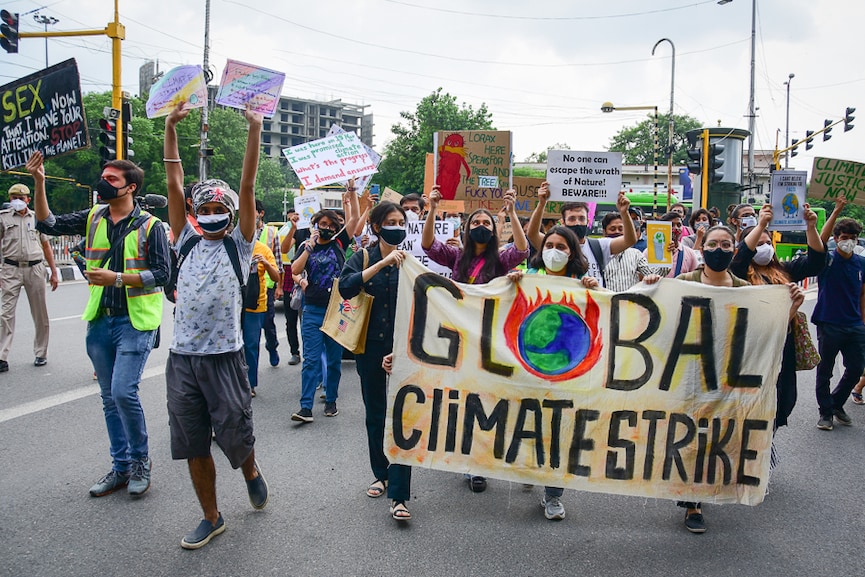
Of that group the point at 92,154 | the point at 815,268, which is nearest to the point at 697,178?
the point at 815,268

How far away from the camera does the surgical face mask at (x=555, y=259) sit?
425 cm

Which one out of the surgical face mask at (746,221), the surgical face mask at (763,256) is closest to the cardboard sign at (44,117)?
the surgical face mask at (763,256)

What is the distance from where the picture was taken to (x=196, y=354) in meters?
3.62

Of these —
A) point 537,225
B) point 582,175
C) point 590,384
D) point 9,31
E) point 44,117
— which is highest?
point 9,31

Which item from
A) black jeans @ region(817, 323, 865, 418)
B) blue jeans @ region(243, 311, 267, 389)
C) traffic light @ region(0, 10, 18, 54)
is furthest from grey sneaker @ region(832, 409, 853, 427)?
traffic light @ region(0, 10, 18, 54)

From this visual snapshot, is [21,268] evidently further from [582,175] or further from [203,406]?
[582,175]

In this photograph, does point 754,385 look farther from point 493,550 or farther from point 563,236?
point 493,550

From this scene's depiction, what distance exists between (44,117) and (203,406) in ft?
10.5

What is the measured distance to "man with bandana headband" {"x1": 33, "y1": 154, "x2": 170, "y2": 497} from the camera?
4.20 metres

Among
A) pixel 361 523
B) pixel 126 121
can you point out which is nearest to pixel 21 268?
pixel 361 523

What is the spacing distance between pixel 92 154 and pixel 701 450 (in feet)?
150

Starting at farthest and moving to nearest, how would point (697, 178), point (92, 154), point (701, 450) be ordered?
1. point (92, 154)
2. point (697, 178)
3. point (701, 450)

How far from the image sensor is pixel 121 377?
4164 millimetres

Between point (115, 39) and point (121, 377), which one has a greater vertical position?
point (115, 39)
